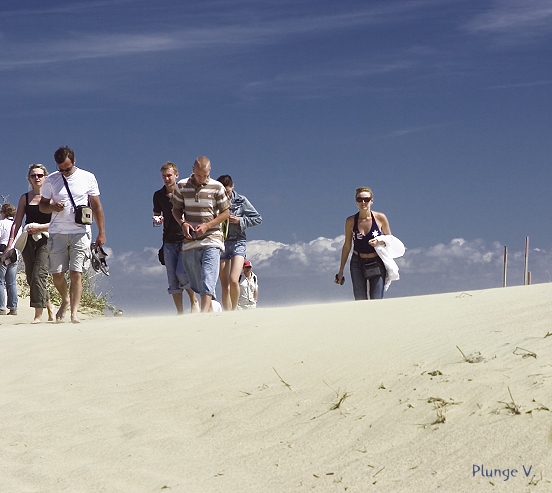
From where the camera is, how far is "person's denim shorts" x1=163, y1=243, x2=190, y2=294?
11.1 meters

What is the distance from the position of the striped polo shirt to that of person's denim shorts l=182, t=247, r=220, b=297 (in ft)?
0.28

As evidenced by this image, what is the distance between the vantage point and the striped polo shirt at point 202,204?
10.1 m

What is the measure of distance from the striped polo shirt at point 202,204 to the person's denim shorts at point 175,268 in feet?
3.11

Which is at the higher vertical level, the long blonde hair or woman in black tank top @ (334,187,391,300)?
the long blonde hair

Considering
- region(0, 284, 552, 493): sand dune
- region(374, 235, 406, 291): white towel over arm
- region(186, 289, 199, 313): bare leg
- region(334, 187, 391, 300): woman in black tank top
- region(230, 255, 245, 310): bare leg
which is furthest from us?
region(230, 255, 245, 310): bare leg

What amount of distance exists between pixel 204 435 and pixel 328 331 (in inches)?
80.1

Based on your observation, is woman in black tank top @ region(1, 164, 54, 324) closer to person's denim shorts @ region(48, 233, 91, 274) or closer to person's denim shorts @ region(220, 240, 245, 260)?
person's denim shorts @ region(48, 233, 91, 274)

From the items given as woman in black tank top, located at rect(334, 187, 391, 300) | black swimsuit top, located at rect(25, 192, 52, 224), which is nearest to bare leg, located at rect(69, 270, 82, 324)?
black swimsuit top, located at rect(25, 192, 52, 224)

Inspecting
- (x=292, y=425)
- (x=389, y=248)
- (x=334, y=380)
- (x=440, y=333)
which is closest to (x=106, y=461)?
(x=292, y=425)

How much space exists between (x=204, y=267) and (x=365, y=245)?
2016mm

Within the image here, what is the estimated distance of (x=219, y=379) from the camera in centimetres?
648

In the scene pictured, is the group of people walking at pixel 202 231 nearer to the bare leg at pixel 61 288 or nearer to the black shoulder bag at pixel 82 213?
the black shoulder bag at pixel 82 213

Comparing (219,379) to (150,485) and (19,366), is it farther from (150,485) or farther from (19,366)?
(19,366)

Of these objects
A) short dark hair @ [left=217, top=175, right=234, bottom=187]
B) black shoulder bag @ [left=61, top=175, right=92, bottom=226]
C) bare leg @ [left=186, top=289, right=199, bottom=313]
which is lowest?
bare leg @ [left=186, top=289, right=199, bottom=313]
